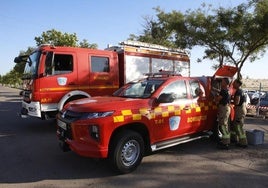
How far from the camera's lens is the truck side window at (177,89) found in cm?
704

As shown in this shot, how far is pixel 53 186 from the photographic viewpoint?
213 inches

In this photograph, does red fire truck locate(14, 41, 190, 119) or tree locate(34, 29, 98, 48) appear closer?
red fire truck locate(14, 41, 190, 119)

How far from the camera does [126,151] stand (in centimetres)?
607

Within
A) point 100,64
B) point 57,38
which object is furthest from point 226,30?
point 57,38

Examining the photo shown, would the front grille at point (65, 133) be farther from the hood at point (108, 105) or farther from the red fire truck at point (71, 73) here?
the red fire truck at point (71, 73)

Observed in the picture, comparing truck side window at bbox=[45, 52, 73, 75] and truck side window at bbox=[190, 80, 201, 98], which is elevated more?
truck side window at bbox=[45, 52, 73, 75]

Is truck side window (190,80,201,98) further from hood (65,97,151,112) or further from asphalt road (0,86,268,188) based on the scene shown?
hood (65,97,151,112)

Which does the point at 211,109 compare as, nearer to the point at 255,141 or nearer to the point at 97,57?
the point at 255,141

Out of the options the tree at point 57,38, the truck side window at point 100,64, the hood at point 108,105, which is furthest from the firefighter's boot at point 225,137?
the tree at point 57,38

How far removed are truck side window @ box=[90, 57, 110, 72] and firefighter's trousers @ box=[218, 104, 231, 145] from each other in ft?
14.4

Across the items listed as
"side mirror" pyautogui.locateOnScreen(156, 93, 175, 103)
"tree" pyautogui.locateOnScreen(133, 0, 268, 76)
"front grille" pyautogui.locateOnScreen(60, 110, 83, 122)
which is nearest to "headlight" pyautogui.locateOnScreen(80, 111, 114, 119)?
"front grille" pyautogui.locateOnScreen(60, 110, 83, 122)

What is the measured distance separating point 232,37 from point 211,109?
11.7 metres

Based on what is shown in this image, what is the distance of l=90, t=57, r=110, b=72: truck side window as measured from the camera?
10.5 m

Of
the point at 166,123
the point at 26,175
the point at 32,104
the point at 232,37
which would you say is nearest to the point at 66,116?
the point at 26,175
